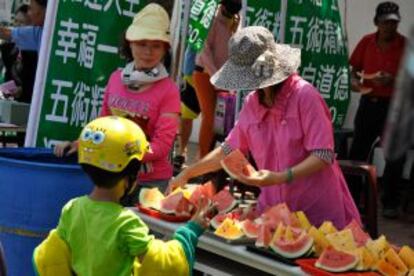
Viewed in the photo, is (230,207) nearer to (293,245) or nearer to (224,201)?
(224,201)

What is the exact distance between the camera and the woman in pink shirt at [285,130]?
10.0 feet

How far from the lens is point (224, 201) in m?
3.38

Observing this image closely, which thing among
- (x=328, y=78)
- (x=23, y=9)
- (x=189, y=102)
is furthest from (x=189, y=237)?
(x=23, y=9)

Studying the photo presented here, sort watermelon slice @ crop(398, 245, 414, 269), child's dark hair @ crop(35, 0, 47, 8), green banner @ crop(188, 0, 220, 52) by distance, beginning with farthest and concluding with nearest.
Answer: green banner @ crop(188, 0, 220, 52) → child's dark hair @ crop(35, 0, 47, 8) → watermelon slice @ crop(398, 245, 414, 269)

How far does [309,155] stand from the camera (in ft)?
10.3

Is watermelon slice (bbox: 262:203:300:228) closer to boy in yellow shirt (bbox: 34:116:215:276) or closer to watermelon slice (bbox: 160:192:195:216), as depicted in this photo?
watermelon slice (bbox: 160:192:195:216)

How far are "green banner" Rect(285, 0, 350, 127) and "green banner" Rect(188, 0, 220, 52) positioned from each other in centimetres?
116

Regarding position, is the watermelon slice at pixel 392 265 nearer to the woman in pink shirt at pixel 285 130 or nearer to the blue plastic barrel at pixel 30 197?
the woman in pink shirt at pixel 285 130

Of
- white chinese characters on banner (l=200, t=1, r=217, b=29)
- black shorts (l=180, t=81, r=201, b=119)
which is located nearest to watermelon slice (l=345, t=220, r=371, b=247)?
white chinese characters on banner (l=200, t=1, r=217, b=29)

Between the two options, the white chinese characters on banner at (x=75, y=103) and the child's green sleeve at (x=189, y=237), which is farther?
the white chinese characters on banner at (x=75, y=103)

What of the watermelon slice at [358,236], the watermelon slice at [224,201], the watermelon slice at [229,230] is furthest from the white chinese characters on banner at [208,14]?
the watermelon slice at [358,236]

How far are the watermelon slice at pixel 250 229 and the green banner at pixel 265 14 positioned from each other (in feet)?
9.38

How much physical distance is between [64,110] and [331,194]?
7.13 ft

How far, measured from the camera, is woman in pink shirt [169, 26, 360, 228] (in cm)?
306
